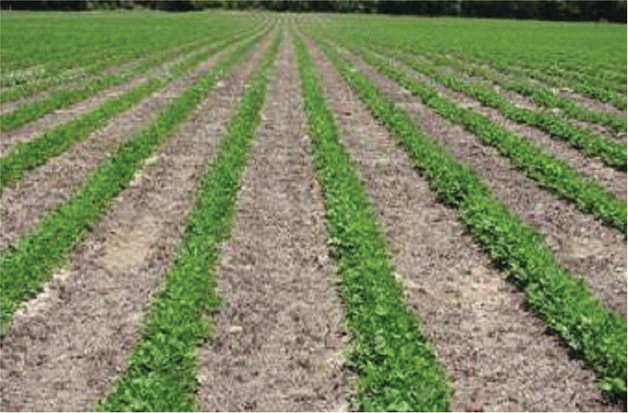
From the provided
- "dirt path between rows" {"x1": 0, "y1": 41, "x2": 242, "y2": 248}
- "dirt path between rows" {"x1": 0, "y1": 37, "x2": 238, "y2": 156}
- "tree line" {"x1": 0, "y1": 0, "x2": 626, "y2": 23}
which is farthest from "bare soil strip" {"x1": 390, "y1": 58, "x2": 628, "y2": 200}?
"tree line" {"x1": 0, "y1": 0, "x2": 626, "y2": 23}

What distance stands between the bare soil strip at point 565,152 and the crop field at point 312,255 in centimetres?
10

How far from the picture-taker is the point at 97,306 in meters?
11.4

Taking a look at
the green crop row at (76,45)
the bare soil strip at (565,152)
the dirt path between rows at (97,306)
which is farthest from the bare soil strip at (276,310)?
the green crop row at (76,45)

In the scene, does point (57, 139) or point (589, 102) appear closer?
point (57, 139)

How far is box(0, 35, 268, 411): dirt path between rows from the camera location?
371 inches

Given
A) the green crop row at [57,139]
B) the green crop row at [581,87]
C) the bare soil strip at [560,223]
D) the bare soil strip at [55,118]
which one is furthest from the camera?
the green crop row at [581,87]

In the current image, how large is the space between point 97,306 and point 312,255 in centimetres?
324

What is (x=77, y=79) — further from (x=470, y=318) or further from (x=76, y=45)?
(x=470, y=318)

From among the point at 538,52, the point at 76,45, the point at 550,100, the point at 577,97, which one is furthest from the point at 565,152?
the point at 76,45

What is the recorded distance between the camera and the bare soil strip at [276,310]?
30.5 feet

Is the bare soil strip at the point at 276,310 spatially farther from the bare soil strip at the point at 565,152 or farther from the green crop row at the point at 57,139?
the bare soil strip at the point at 565,152

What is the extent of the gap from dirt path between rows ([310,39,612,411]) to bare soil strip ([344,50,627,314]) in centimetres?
114

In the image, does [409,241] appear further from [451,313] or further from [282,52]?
[282,52]

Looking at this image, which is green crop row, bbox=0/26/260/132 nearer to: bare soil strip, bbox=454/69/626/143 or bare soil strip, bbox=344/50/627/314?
bare soil strip, bbox=344/50/627/314
